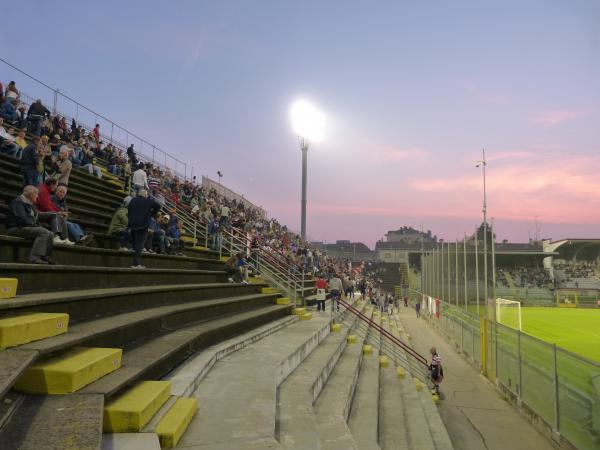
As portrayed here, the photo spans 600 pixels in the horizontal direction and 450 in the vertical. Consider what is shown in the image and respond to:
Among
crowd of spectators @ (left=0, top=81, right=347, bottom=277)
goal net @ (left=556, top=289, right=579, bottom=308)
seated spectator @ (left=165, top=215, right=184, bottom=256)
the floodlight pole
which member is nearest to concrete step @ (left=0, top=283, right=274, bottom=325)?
crowd of spectators @ (left=0, top=81, right=347, bottom=277)

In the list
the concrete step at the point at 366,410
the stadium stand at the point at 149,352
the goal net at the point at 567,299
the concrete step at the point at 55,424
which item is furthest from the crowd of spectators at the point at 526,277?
the concrete step at the point at 55,424

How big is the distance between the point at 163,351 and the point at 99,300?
1.14 metres

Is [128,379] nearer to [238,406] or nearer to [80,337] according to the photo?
[80,337]

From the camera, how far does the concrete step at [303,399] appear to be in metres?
3.92

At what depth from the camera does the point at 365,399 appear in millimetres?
7734

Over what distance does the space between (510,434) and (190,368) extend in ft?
24.0

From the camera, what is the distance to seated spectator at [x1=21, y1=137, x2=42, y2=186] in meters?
7.00

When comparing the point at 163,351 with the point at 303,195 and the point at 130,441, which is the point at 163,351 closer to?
the point at 130,441

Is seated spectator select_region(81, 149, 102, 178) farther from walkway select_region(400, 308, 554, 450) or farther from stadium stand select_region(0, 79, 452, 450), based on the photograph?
walkway select_region(400, 308, 554, 450)

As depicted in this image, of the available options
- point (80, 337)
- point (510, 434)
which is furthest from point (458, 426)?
point (80, 337)

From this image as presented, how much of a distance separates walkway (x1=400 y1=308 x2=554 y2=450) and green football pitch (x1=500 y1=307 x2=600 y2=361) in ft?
16.2

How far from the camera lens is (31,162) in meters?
7.05

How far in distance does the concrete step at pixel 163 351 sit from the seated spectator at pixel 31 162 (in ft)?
11.2

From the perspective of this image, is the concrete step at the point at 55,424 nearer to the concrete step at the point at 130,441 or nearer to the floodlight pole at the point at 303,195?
the concrete step at the point at 130,441
